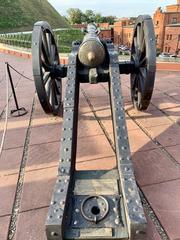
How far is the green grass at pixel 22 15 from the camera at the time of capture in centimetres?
3572

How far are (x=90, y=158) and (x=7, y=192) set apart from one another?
96 cm

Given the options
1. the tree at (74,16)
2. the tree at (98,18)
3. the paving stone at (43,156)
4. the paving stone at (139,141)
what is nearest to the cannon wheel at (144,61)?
the paving stone at (139,141)

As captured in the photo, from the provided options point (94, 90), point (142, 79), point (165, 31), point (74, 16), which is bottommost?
point (165, 31)

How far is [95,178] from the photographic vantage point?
7.68 ft

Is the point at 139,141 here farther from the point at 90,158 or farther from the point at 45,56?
the point at 45,56

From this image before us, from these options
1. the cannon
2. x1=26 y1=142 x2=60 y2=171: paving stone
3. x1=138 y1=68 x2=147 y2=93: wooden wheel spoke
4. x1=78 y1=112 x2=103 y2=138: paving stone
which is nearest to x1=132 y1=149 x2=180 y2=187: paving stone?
the cannon

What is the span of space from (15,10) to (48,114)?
4056 centimetres

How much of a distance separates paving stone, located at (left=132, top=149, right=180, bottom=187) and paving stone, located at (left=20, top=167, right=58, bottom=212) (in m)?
0.87

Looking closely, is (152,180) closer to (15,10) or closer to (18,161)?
(18,161)

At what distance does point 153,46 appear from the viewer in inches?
138

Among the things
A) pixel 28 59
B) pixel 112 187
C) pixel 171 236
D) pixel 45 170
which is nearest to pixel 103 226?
pixel 112 187

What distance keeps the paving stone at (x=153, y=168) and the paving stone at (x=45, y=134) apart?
114 centimetres

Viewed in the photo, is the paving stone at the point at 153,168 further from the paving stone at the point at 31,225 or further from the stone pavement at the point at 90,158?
the paving stone at the point at 31,225

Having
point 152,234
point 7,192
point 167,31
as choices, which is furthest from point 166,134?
point 167,31
